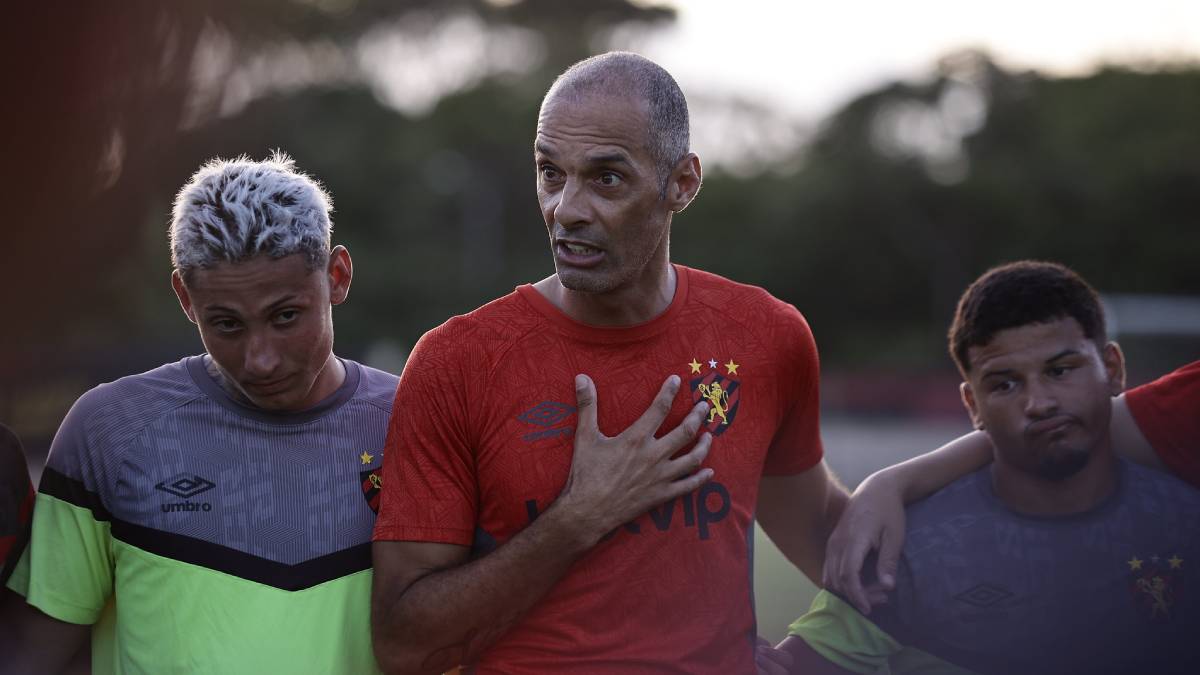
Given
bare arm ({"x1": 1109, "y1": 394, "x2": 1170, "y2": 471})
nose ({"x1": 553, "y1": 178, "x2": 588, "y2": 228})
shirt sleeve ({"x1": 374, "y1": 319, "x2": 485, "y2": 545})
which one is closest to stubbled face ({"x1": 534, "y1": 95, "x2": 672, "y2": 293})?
nose ({"x1": 553, "y1": 178, "x2": 588, "y2": 228})

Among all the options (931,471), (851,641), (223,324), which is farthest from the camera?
(931,471)

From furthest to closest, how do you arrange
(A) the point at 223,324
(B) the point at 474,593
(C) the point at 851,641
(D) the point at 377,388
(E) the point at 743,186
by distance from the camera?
1. (E) the point at 743,186
2. (C) the point at 851,641
3. (D) the point at 377,388
4. (A) the point at 223,324
5. (B) the point at 474,593

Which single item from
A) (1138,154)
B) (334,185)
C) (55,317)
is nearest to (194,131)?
(55,317)

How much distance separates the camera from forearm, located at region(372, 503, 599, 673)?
2781mm

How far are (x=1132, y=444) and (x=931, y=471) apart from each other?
52 cm

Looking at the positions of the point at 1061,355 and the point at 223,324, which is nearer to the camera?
the point at 223,324

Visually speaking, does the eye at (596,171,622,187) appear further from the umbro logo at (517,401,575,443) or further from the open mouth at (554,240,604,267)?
the umbro logo at (517,401,575,443)

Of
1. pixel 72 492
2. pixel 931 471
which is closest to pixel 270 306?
pixel 72 492

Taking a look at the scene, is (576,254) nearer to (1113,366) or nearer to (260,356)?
(260,356)

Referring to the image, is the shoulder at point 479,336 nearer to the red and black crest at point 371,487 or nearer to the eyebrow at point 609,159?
the red and black crest at point 371,487

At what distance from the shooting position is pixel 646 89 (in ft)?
9.86

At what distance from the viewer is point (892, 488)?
335cm

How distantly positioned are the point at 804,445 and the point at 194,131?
1045 inches

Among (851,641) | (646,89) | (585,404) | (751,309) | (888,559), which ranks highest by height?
(646,89)
